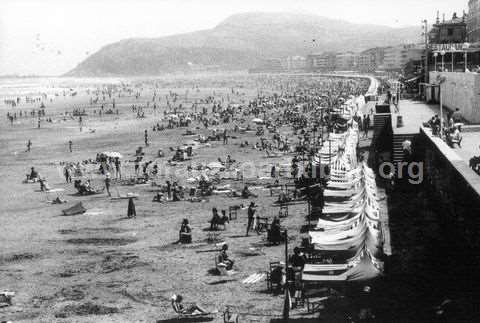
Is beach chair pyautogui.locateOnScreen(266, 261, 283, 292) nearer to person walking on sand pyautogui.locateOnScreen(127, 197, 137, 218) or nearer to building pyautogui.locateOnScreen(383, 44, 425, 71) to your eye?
person walking on sand pyautogui.locateOnScreen(127, 197, 137, 218)

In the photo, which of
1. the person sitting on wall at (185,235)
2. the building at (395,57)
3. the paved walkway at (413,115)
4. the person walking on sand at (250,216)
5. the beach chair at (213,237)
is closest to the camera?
the person sitting on wall at (185,235)

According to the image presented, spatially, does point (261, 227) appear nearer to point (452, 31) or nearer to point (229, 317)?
point (229, 317)

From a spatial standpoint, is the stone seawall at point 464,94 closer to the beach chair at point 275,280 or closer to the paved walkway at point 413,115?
the paved walkway at point 413,115

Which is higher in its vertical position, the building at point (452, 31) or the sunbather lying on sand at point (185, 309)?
the building at point (452, 31)

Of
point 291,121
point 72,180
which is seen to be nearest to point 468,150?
point 72,180

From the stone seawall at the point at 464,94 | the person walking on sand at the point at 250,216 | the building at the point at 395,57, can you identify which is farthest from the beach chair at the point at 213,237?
the building at the point at 395,57

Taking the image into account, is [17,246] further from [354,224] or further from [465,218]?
[465,218]

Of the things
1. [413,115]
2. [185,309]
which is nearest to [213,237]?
[185,309]

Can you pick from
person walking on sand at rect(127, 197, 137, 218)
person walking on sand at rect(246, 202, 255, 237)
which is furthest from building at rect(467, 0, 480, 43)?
person walking on sand at rect(246, 202, 255, 237)

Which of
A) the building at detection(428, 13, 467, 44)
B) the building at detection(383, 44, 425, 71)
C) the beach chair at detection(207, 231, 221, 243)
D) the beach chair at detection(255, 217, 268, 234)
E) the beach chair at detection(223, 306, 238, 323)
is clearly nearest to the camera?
the beach chair at detection(223, 306, 238, 323)
